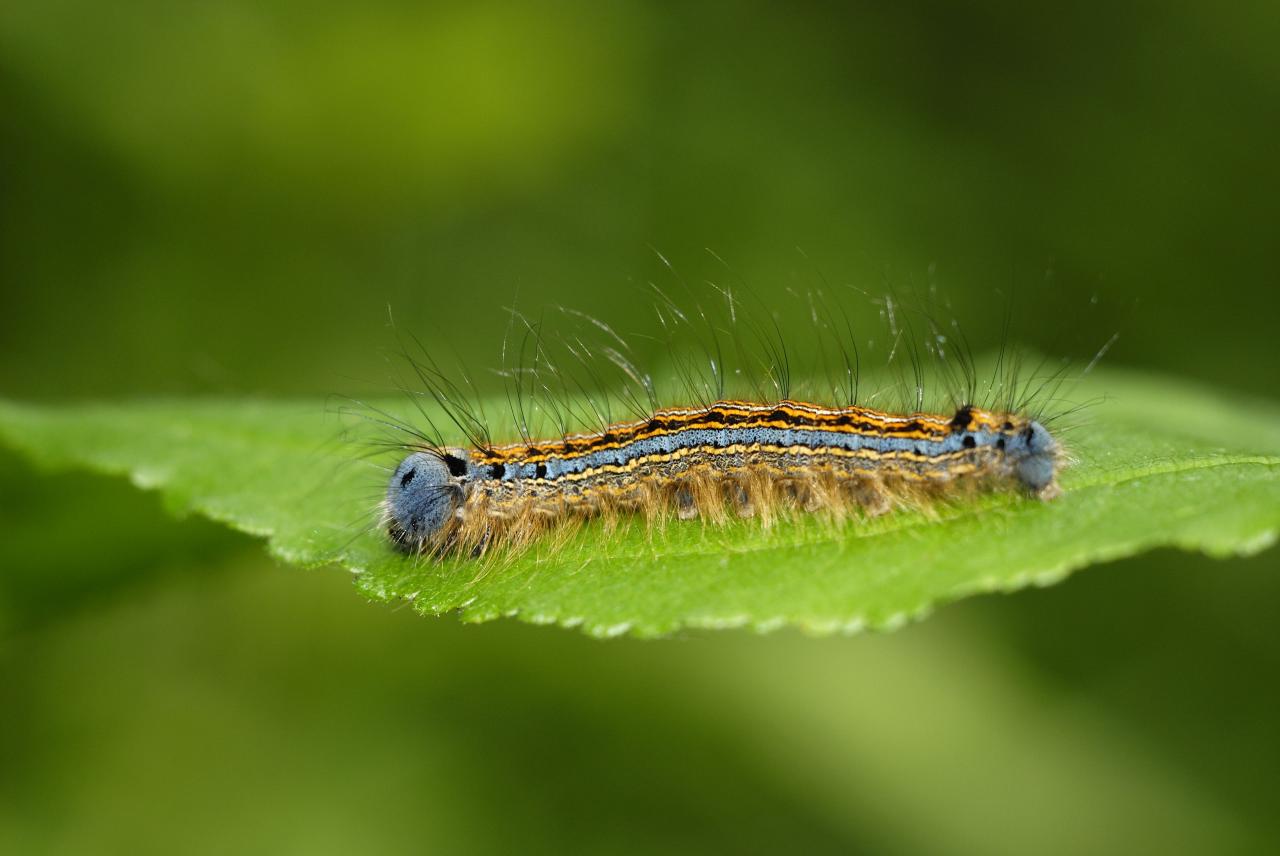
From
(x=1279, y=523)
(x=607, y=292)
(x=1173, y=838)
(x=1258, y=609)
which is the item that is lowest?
(x=1173, y=838)

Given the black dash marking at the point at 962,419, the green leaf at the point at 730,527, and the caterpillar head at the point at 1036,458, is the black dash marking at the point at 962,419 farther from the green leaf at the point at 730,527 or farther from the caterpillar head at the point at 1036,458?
the green leaf at the point at 730,527

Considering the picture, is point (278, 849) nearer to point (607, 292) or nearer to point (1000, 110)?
point (607, 292)

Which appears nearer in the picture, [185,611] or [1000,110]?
[185,611]

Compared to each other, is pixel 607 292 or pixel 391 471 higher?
pixel 391 471

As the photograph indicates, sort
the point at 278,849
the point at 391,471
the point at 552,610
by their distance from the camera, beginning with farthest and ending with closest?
1. the point at 278,849
2. the point at 391,471
3. the point at 552,610

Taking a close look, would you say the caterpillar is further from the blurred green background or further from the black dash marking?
the blurred green background

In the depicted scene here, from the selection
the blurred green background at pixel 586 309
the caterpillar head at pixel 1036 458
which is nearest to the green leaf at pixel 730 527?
the caterpillar head at pixel 1036 458

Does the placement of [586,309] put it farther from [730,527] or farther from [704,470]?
[730,527]

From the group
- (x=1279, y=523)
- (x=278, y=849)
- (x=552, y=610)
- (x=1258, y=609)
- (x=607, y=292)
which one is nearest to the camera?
(x=1279, y=523)

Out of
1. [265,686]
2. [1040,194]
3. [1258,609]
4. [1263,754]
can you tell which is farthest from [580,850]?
[1040,194]
